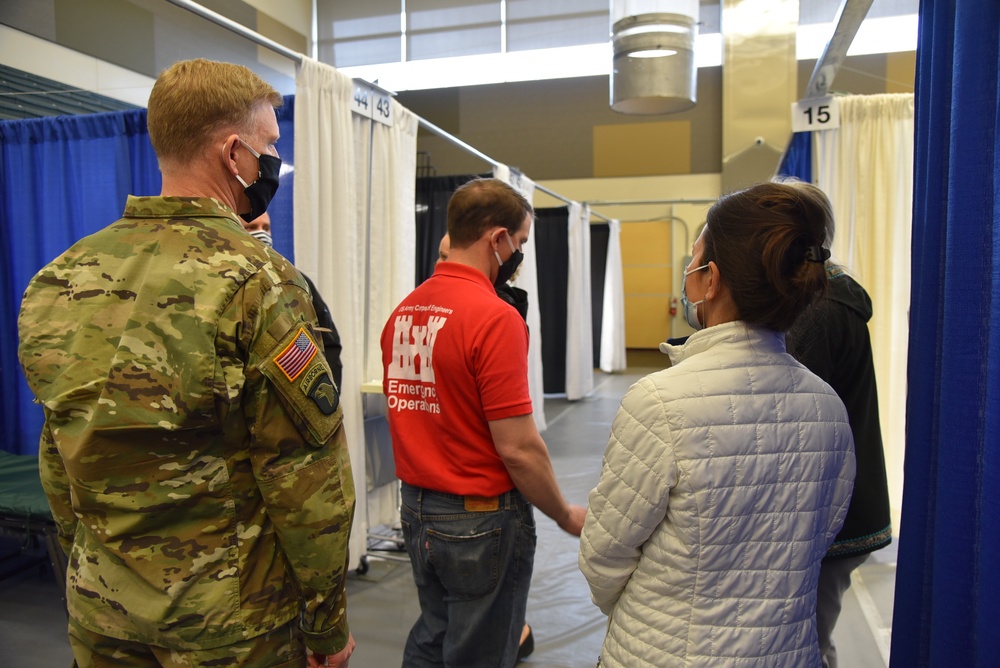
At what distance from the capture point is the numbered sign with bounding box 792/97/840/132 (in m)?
3.25

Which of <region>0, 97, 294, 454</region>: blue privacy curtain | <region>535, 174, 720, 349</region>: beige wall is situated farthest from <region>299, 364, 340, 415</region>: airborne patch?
<region>535, 174, 720, 349</region>: beige wall

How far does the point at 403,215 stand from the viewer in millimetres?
3285

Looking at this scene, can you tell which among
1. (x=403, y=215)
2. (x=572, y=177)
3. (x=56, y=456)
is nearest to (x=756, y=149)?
(x=572, y=177)

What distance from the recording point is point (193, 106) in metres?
0.92

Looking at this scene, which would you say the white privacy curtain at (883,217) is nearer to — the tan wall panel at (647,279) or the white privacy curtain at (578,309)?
the white privacy curtain at (578,309)

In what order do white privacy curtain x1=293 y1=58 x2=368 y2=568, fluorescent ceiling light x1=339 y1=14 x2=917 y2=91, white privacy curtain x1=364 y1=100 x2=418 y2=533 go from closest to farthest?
1. white privacy curtain x1=293 y1=58 x2=368 y2=568
2. white privacy curtain x1=364 y1=100 x2=418 y2=533
3. fluorescent ceiling light x1=339 y1=14 x2=917 y2=91

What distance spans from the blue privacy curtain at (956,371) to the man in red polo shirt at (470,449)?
64cm

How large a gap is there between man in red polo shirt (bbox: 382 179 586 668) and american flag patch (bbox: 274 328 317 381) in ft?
1.48

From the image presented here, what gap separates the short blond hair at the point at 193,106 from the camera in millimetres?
924

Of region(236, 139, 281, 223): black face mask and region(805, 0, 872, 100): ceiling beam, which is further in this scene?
region(805, 0, 872, 100): ceiling beam

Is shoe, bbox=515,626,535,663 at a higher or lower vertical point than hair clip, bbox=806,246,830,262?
lower

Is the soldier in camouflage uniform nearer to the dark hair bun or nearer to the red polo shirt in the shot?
the red polo shirt

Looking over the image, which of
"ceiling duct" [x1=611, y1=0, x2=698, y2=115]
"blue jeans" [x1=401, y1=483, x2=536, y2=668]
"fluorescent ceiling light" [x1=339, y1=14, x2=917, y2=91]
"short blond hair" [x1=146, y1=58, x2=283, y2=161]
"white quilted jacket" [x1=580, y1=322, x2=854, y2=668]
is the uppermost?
"fluorescent ceiling light" [x1=339, y1=14, x2=917, y2=91]

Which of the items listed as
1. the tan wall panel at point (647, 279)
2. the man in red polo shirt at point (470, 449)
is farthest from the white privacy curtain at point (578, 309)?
the man in red polo shirt at point (470, 449)
